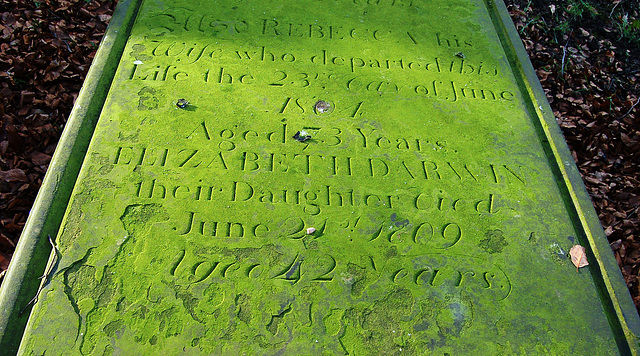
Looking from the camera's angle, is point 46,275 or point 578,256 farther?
point 578,256

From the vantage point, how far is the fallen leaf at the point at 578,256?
1.94 m

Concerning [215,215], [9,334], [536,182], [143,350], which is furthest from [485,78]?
[9,334]

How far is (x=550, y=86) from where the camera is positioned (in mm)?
3465

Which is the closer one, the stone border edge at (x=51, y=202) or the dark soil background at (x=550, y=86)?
the stone border edge at (x=51, y=202)

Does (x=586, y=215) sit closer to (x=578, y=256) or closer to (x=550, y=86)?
(x=578, y=256)

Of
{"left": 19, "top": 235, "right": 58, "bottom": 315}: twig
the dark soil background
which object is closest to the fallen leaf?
the dark soil background

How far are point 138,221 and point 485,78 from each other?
1.93m

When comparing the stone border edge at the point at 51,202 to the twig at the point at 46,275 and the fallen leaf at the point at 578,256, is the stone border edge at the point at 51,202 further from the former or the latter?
the fallen leaf at the point at 578,256

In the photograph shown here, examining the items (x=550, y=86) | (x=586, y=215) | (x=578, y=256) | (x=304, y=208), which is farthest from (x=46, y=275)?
(x=550, y=86)

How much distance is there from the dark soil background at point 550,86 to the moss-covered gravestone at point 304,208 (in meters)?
0.53

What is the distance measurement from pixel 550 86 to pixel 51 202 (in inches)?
127

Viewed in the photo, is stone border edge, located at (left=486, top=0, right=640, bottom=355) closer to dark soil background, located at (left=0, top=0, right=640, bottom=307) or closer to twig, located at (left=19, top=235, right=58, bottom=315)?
dark soil background, located at (left=0, top=0, right=640, bottom=307)

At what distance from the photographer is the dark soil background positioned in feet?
8.10

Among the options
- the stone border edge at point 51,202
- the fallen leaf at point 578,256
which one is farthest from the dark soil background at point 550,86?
the fallen leaf at point 578,256
